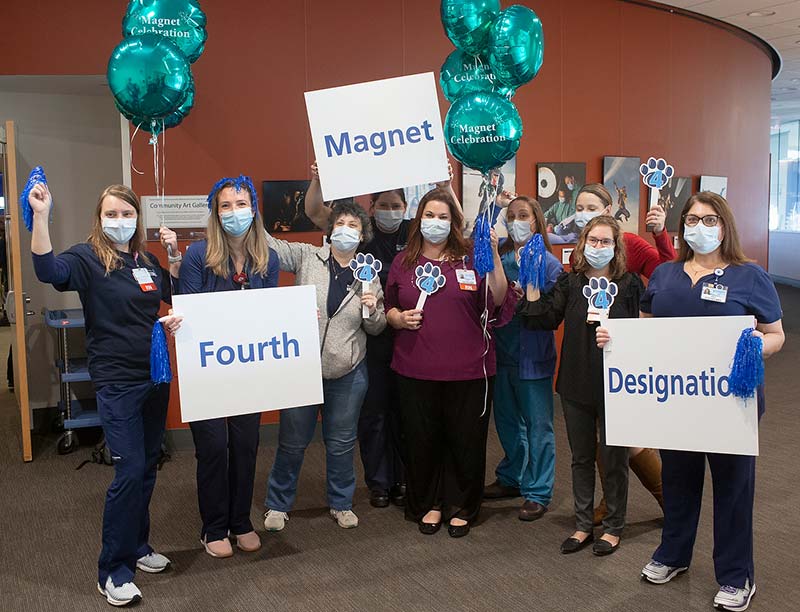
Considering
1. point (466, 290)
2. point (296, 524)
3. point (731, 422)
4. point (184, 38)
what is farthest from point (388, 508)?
point (184, 38)

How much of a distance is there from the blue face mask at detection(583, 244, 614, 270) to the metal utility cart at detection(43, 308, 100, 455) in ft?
10.2

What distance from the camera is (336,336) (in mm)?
3555

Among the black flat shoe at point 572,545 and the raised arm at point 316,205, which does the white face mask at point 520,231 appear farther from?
the black flat shoe at point 572,545

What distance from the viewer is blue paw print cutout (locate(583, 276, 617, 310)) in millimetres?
3168

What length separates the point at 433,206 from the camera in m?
3.44

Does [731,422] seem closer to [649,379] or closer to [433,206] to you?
[649,379]

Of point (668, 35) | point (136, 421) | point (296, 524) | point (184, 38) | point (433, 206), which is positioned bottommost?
point (296, 524)

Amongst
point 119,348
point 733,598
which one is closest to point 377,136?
point 119,348

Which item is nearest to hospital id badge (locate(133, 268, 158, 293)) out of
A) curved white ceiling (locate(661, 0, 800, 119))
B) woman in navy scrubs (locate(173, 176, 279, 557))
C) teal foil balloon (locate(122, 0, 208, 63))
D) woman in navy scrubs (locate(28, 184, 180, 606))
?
woman in navy scrubs (locate(28, 184, 180, 606))

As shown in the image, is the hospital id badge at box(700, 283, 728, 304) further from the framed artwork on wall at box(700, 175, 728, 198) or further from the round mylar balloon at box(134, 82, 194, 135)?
the framed artwork on wall at box(700, 175, 728, 198)

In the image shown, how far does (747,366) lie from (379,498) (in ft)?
6.61

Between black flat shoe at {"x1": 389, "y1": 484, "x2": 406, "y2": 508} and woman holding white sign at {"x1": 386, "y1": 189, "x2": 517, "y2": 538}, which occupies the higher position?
woman holding white sign at {"x1": 386, "y1": 189, "x2": 517, "y2": 538}

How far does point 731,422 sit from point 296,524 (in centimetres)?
207

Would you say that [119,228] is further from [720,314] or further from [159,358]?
[720,314]
